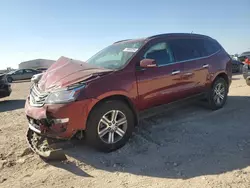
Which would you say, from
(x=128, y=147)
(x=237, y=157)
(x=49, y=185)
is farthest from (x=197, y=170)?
(x=49, y=185)

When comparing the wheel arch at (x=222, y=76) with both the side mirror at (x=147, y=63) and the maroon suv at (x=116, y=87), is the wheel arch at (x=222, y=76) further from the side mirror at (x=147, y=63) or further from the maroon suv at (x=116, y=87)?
the side mirror at (x=147, y=63)

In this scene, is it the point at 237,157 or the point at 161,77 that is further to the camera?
the point at 161,77

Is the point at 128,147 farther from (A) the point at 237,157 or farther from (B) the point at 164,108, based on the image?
(A) the point at 237,157

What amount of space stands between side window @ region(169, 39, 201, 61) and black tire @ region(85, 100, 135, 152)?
179 cm

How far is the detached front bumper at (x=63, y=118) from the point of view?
3.75 m

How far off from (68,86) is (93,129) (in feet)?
2.43

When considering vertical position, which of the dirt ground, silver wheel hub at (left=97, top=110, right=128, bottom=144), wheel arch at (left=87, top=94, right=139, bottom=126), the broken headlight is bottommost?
the dirt ground

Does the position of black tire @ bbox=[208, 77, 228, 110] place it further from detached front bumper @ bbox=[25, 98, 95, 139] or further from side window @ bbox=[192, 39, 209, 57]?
detached front bumper @ bbox=[25, 98, 95, 139]

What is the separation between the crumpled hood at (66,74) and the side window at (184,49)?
1746 mm

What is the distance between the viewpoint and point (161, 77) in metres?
4.88

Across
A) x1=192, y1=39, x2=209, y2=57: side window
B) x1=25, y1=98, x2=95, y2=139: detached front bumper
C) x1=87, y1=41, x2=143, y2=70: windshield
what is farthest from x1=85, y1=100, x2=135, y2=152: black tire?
x1=192, y1=39, x2=209, y2=57: side window

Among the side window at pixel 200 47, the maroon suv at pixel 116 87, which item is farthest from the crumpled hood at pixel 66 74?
the side window at pixel 200 47

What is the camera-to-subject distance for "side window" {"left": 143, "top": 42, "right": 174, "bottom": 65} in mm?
4910

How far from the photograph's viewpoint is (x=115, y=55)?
5.14 m
